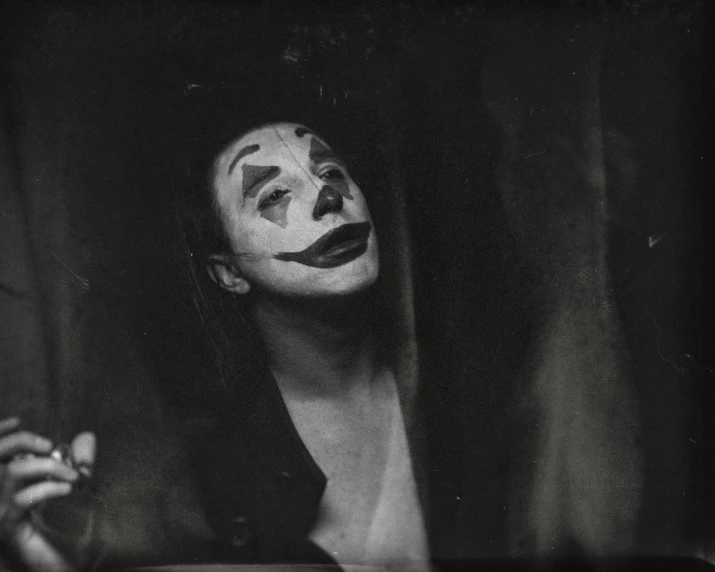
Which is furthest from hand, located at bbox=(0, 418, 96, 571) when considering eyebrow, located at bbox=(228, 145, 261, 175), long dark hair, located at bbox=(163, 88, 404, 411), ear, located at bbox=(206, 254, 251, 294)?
eyebrow, located at bbox=(228, 145, 261, 175)

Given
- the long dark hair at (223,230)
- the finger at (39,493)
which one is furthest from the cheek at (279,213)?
the finger at (39,493)

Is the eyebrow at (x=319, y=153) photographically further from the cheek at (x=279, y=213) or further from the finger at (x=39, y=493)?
the finger at (x=39, y=493)

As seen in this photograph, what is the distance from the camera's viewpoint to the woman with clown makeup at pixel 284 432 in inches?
65.3

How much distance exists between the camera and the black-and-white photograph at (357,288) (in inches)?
65.6

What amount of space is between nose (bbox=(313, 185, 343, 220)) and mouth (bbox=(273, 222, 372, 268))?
4cm

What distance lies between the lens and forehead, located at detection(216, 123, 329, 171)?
165 cm

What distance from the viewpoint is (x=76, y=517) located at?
1688mm

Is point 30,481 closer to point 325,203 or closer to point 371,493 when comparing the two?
point 371,493

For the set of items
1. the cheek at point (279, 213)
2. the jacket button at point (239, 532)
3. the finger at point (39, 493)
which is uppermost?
the cheek at point (279, 213)

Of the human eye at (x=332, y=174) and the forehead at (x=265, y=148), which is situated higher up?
the forehead at (x=265, y=148)

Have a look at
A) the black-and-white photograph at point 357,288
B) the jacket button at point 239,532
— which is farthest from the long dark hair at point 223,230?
the jacket button at point 239,532

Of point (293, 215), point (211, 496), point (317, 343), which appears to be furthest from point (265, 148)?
point (211, 496)

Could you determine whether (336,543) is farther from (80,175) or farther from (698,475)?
(80,175)

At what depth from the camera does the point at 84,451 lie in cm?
168
